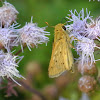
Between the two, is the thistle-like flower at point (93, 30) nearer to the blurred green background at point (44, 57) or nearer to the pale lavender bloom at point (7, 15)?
the blurred green background at point (44, 57)

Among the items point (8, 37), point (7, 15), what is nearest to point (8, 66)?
point (8, 37)

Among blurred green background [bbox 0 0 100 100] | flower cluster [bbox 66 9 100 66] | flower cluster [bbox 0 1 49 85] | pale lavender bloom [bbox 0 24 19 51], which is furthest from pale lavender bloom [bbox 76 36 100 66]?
pale lavender bloom [bbox 0 24 19 51]

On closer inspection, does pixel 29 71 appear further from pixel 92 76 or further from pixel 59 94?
Result: pixel 92 76

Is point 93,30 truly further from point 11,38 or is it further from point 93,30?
point 11,38

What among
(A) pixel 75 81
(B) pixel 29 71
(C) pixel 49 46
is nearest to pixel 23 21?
(C) pixel 49 46

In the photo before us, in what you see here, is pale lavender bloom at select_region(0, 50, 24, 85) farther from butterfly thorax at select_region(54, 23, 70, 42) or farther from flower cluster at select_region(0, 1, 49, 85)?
butterfly thorax at select_region(54, 23, 70, 42)
